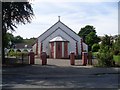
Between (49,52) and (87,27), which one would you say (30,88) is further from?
(87,27)

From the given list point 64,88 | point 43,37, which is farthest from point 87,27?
point 64,88

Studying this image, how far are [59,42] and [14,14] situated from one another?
2097cm

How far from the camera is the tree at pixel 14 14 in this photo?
Result: 87.7 ft

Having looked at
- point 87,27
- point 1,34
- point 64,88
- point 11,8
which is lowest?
point 64,88

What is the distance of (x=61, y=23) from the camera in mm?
52531

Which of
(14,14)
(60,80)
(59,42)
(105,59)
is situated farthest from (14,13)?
(59,42)

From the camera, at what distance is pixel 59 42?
4822cm

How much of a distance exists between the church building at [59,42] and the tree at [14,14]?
64.1 ft

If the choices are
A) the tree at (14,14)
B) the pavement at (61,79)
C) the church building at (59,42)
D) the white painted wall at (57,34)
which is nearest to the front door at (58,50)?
the church building at (59,42)

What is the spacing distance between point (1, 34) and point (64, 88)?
15.4 m

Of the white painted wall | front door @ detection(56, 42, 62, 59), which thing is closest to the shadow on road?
front door @ detection(56, 42, 62, 59)

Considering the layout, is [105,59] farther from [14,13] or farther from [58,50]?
[58,50]

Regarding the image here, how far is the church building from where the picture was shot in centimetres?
4844

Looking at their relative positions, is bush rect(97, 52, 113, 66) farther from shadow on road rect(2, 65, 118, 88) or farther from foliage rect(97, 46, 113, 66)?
shadow on road rect(2, 65, 118, 88)
